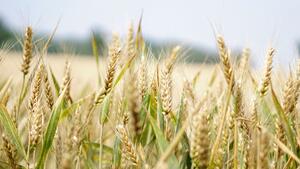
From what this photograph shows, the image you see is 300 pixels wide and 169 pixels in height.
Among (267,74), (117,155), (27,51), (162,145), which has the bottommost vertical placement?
(117,155)

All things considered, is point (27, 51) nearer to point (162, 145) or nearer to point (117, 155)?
point (117, 155)

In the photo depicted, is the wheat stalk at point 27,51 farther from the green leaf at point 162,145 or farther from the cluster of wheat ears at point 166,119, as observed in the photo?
the green leaf at point 162,145

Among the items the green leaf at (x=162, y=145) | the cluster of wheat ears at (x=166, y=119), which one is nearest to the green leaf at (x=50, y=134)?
the cluster of wheat ears at (x=166, y=119)

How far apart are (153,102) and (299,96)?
0.54 m

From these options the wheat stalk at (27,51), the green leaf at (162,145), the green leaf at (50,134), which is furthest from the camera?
the wheat stalk at (27,51)

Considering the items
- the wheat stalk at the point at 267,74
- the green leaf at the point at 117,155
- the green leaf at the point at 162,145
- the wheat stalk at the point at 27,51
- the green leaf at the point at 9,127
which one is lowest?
the green leaf at the point at 117,155

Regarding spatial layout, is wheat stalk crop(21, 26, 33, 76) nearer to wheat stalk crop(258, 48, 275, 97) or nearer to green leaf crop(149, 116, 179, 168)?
green leaf crop(149, 116, 179, 168)

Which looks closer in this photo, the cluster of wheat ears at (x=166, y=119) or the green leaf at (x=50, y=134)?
the cluster of wheat ears at (x=166, y=119)

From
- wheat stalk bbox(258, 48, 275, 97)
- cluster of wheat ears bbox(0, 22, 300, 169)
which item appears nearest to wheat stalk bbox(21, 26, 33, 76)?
cluster of wheat ears bbox(0, 22, 300, 169)

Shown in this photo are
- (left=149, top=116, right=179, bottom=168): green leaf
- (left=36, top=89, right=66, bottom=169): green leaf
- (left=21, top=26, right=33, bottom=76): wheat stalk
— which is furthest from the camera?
(left=21, top=26, right=33, bottom=76): wheat stalk

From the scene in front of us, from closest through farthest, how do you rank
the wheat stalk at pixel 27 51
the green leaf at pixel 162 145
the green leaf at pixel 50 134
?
the green leaf at pixel 162 145
the green leaf at pixel 50 134
the wheat stalk at pixel 27 51

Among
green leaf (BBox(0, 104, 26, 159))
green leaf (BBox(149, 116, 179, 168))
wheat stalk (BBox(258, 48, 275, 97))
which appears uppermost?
wheat stalk (BBox(258, 48, 275, 97))

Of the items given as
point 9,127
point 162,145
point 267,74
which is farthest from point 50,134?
point 267,74

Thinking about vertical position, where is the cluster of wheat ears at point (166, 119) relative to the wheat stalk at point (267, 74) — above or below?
below
